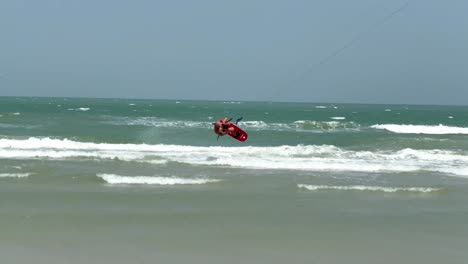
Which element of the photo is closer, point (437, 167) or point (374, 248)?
point (374, 248)

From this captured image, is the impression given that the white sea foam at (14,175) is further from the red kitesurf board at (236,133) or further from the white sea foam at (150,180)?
the red kitesurf board at (236,133)

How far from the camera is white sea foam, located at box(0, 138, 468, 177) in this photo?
1875 cm

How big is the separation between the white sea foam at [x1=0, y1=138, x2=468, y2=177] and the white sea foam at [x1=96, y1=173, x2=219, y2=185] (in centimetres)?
372

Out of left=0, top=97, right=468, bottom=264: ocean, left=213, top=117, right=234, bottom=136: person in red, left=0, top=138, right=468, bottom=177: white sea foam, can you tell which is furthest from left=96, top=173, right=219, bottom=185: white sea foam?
left=0, top=138, right=468, bottom=177: white sea foam

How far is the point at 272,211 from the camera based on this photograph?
11.2 metres

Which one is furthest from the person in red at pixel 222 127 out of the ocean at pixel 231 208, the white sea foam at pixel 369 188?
the white sea foam at pixel 369 188

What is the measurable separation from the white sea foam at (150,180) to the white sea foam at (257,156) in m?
3.72

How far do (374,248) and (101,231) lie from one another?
4645 millimetres

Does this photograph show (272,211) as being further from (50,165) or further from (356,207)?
(50,165)

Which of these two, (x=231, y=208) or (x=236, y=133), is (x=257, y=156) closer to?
(x=236, y=133)

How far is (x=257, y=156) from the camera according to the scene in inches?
846

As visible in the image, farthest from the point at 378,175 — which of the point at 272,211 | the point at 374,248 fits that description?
the point at 374,248

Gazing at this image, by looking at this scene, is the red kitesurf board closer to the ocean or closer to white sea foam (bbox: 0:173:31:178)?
the ocean

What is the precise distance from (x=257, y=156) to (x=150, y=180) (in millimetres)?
7579
